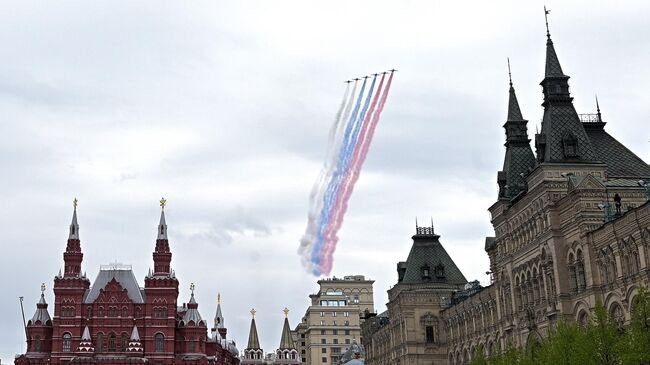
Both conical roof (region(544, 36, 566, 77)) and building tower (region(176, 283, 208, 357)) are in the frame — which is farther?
building tower (region(176, 283, 208, 357))

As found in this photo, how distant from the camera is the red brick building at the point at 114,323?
151 m

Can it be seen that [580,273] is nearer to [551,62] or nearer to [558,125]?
[558,125]

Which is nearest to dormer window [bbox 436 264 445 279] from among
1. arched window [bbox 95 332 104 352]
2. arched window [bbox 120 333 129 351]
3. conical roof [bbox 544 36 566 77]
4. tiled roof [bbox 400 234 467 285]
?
tiled roof [bbox 400 234 467 285]

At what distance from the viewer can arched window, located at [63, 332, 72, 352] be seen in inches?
5940

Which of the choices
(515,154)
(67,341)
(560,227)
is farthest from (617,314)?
(67,341)

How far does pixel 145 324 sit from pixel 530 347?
3695 inches

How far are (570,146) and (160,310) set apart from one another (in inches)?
3747

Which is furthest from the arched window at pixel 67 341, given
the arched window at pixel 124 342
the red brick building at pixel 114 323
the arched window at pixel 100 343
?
the arched window at pixel 124 342

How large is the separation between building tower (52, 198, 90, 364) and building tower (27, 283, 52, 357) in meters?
3.45

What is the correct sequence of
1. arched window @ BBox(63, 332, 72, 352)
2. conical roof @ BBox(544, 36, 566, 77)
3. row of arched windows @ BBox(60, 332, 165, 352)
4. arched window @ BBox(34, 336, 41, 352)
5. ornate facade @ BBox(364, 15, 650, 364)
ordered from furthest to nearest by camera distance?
arched window @ BBox(34, 336, 41, 352) → row of arched windows @ BBox(60, 332, 165, 352) → arched window @ BBox(63, 332, 72, 352) → conical roof @ BBox(544, 36, 566, 77) → ornate facade @ BBox(364, 15, 650, 364)

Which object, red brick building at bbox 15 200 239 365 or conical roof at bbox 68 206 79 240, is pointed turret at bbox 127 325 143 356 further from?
conical roof at bbox 68 206 79 240

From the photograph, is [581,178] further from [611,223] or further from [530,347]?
[530,347]

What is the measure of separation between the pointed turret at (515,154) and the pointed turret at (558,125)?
45.1ft

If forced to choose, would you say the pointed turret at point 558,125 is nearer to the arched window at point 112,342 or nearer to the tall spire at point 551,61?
the tall spire at point 551,61
